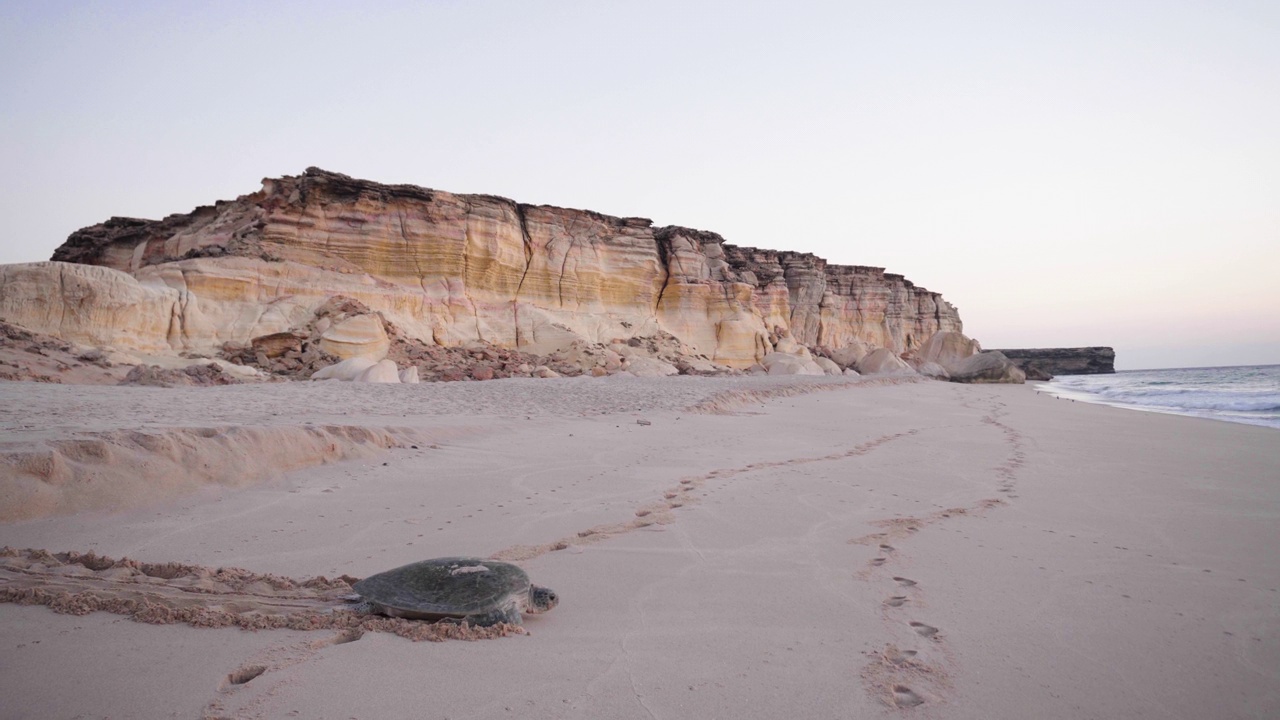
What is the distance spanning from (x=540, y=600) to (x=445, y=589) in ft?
1.27

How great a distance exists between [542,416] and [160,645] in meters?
6.15

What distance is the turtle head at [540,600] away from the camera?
2508 millimetres

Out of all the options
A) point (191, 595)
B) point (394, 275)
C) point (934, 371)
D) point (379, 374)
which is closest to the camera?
point (191, 595)

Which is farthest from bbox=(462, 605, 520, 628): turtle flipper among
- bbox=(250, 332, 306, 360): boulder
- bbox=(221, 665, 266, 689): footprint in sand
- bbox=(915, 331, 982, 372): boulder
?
bbox=(915, 331, 982, 372): boulder

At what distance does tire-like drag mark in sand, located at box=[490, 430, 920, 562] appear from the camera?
131 inches

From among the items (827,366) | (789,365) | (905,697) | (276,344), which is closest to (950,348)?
(827,366)

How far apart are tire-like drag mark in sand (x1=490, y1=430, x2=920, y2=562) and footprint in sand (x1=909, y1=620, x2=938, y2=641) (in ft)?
5.47

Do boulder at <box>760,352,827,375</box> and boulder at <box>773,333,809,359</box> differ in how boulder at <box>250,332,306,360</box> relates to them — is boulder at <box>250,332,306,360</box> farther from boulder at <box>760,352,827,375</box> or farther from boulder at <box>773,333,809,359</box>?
boulder at <box>773,333,809,359</box>

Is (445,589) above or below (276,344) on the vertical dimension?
below

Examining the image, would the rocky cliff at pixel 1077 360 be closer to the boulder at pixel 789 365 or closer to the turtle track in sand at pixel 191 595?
the boulder at pixel 789 365

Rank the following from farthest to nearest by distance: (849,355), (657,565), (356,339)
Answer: (849,355), (356,339), (657,565)

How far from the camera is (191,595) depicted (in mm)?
2494

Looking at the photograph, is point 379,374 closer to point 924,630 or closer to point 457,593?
point 457,593

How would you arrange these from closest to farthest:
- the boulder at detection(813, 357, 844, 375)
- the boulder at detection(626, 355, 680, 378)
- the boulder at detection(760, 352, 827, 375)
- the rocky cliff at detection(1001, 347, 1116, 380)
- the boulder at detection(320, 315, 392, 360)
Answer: the boulder at detection(320, 315, 392, 360) → the boulder at detection(626, 355, 680, 378) → the boulder at detection(760, 352, 827, 375) → the boulder at detection(813, 357, 844, 375) → the rocky cliff at detection(1001, 347, 1116, 380)
